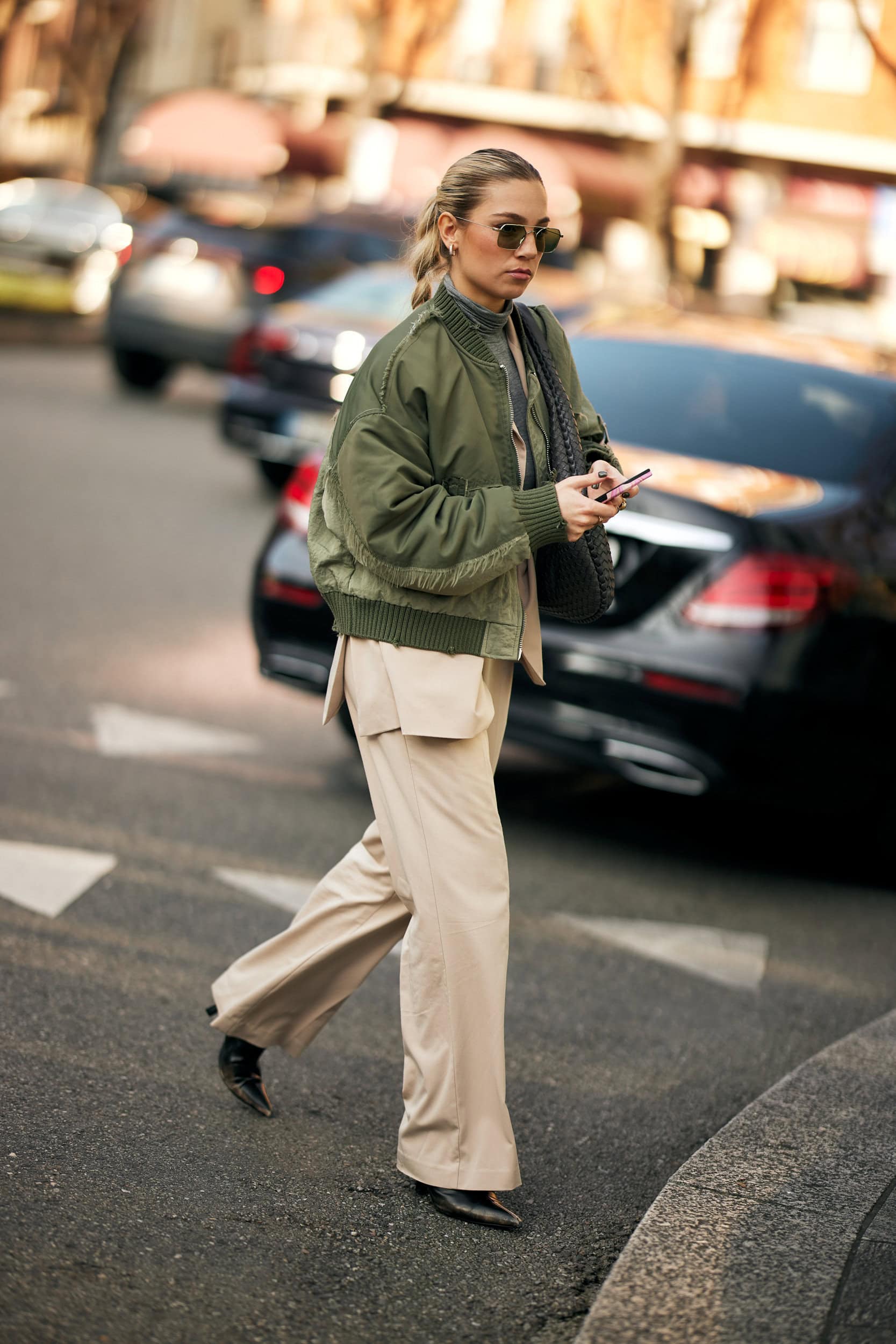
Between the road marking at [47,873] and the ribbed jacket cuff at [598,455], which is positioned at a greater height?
the ribbed jacket cuff at [598,455]

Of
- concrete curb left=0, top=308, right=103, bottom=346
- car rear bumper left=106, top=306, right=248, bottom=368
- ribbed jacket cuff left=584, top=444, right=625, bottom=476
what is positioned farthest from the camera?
concrete curb left=0, top=308, right=103, bottom=346

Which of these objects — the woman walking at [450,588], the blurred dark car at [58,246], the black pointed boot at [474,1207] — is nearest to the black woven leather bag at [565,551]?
the woman walking at [450,588]

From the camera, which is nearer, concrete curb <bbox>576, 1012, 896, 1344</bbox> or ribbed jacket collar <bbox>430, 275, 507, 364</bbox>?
concrete curb <bbox>576, 1012, 896, 1344</bbox>

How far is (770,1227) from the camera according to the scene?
3.20m

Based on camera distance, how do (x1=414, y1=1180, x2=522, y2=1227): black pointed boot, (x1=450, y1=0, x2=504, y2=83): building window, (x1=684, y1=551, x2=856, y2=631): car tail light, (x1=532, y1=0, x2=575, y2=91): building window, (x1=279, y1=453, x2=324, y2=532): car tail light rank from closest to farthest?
(x1=414, y1=1180, x2=522, y2=1227): black pointed boot < (x1=684, y1=551, x2=856, y2=631): car tail light < (x1=279, y1=453, x2=324, y2=532): car tail light < (x1=532, y1=0, x2=575, y2=91): building window < (x1=450, y1=0, x2=504, y2=83): building window

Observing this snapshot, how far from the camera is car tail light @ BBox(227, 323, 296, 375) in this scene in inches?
487

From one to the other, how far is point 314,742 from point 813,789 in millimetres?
2070

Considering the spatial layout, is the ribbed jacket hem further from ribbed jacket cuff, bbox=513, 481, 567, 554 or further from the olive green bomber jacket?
ribbed jacket cuff, bbox=513, 481, 567, 554

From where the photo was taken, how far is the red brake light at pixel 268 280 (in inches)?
643

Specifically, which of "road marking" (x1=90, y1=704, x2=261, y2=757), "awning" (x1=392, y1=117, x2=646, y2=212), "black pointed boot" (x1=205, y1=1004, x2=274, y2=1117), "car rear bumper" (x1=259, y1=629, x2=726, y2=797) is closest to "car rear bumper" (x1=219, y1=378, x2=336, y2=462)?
"road marking" (x1=90, y1=704, x2=261, y2=757)

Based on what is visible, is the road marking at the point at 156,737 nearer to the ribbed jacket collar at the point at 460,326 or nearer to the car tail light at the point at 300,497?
the car tail light at the point at 300,497

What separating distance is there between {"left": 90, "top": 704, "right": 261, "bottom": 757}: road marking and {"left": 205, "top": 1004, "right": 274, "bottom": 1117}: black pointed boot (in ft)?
9.01

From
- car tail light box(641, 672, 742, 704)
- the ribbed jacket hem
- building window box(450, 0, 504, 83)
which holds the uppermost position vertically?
building window box(450, 0, 504, 83)

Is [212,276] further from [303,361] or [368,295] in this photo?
[303,361]
